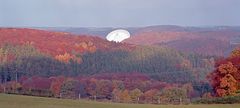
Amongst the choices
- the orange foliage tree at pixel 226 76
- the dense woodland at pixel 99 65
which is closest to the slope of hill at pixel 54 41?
the dense woodland at pixel 99 65

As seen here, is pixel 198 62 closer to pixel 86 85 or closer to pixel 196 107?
pixel 86 85

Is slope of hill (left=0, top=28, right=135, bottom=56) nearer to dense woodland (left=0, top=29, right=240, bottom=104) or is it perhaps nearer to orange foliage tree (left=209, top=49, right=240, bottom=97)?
dense woodland (left=0, top=29, right=240, bottom=104)

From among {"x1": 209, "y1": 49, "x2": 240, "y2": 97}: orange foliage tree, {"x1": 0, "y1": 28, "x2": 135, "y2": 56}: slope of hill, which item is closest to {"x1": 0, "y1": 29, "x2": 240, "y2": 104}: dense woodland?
{"x1": 0, "y1": 28, "x2": 135, "y2": 56}: slope of hill

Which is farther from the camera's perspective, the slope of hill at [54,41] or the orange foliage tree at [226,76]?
the slope of hill at [54,41]

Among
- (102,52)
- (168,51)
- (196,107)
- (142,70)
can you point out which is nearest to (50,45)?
(102,52)

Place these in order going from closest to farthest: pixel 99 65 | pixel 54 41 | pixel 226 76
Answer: pixel 226 76 → pixel 99 65 → pixel 54 41

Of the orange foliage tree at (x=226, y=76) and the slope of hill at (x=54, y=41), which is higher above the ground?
the slope of hill at (x=54, y=41)

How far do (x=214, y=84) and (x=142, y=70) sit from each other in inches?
3694

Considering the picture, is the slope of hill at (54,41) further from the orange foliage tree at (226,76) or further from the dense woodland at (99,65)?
the orange foliage tree at (226,76)

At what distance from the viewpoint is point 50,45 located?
488 ft

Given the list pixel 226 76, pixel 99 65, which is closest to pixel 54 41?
pixel 99 65

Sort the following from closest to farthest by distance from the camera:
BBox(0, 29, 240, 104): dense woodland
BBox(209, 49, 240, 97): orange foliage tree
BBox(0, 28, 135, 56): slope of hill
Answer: BBox(209, 49, 240, 97): orange foliage tree < BBox(0, 29, 240, 104): dense woodland < BBox(0, 28, 135, 56): slope of hill

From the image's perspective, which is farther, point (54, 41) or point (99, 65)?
point (54, 41)

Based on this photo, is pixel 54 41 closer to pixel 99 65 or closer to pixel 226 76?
pixel 99 65
